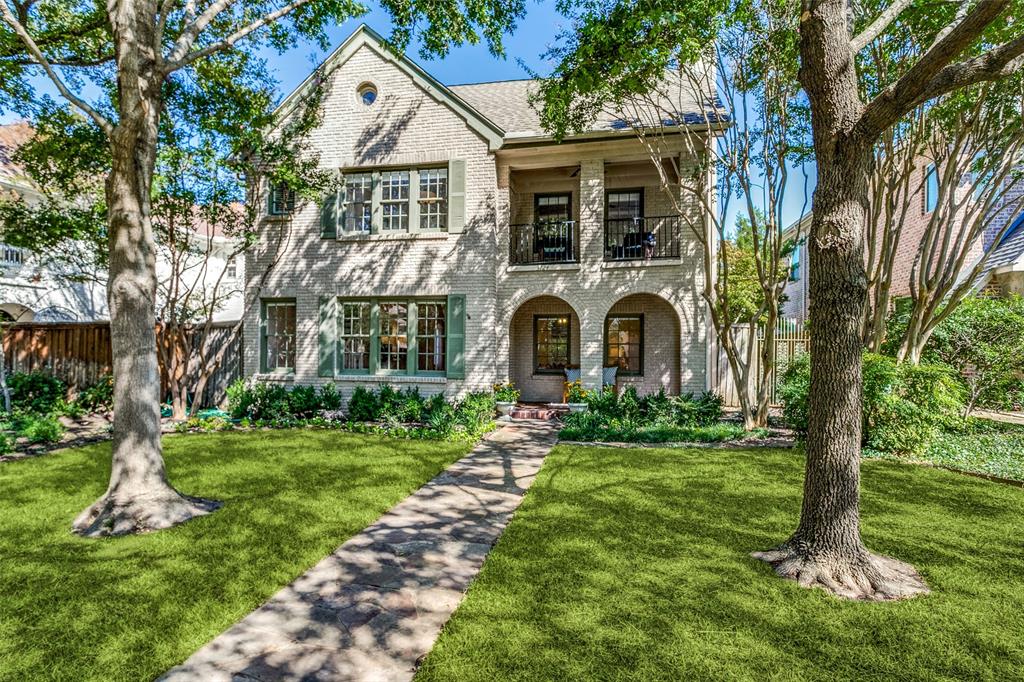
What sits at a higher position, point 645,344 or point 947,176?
point 947,176

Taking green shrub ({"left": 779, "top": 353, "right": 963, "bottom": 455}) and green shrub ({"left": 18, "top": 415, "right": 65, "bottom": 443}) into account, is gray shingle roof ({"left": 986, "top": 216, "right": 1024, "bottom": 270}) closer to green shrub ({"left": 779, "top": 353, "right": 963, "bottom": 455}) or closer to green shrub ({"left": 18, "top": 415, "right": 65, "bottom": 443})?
green shrub ({"left": 779, "top": 353, "right": 963, "bottom": 455})

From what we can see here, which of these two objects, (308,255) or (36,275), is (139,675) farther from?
(36,275)

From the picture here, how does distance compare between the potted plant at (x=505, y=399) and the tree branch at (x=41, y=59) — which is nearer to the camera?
the tree branch at (x=41, y=59)

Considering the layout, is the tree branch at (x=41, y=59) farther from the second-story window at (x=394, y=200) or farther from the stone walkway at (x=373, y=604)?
the second-story window at (x=394, y=200)

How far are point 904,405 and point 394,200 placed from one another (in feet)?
37.0

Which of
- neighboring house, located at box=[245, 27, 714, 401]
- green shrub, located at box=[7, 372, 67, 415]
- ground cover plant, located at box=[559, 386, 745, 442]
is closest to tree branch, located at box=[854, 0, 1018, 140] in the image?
ground cover plant, located at box=[559, 386, 745, 442]

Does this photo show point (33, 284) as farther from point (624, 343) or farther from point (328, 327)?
point (624, 343)

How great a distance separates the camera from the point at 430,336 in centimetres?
1266

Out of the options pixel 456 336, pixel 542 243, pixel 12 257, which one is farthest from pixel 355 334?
pixel 12 257

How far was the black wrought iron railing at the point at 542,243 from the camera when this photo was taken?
43.9 ft

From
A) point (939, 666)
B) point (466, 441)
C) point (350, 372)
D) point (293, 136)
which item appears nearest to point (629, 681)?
point (939, 666)

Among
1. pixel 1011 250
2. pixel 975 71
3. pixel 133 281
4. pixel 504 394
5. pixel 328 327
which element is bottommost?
pixel 504 394

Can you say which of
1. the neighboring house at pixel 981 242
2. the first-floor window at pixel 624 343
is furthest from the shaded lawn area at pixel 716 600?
the first-floor window at pixel 624 343

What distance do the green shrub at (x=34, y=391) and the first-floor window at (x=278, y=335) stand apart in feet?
15.4
